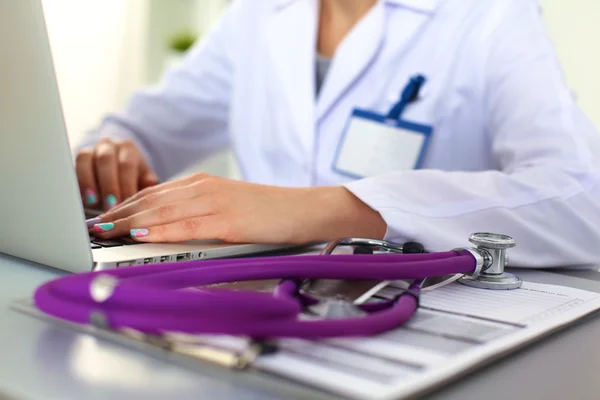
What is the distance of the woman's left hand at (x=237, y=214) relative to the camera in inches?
25.3

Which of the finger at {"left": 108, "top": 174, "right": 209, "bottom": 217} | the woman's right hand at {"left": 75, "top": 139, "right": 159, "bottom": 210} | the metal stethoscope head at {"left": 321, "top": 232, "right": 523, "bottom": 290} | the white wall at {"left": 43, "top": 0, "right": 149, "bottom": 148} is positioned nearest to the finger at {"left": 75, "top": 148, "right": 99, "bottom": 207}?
the woman's right hand at {"left": 75, "top": 139, "right": 159, "bottom": 210}

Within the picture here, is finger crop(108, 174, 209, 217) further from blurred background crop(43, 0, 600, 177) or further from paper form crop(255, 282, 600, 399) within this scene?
blurred background crop(43, 0, 600, 177)

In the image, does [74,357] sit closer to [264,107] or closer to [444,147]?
[444,147]

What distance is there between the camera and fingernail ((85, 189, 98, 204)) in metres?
0.97

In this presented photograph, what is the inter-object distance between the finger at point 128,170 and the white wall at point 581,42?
4.88 ft

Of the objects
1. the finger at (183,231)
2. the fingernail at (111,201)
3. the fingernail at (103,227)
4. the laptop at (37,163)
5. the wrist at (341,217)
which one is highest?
the laptop at (37,163)

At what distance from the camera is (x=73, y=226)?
1.61ft

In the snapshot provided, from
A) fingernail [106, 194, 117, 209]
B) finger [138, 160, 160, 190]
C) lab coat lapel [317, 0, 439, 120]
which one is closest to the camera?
fingernail [106, 194, 117, 209]

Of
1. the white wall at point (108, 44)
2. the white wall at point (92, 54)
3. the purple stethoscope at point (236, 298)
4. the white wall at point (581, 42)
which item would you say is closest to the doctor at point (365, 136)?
the purple stethoscope at point (236, 298)

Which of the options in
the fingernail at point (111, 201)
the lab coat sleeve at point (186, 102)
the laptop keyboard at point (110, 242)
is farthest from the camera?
the lab coat sleeve at point (186, 102)

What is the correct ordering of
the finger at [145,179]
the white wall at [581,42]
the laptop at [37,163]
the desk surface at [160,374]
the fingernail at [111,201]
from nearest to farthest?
the desk surface at [160,374] < the laptop at [37,163] < the fingernail at [111,201] < the finger at [145,179] < the white wall at [581,42]

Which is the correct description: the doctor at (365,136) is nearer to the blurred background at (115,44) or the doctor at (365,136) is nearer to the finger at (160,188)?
the finger at (160,188)

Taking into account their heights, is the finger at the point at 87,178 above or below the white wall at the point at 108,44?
below

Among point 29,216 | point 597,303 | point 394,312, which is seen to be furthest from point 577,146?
point 29,216
